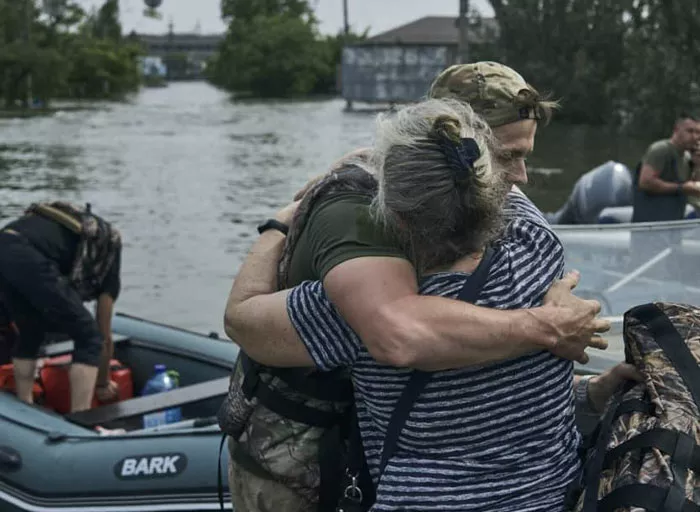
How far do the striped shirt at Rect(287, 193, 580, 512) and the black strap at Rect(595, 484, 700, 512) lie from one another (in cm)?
15

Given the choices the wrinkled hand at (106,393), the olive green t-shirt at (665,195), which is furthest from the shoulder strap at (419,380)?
the olive green t-shirt at (665,195)

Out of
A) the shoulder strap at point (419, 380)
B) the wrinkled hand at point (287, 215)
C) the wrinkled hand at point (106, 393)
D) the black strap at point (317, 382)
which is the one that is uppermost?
the wrinkled hand at point (287, 215)

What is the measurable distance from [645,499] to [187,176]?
2520 centimetres

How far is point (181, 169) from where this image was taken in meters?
28.2

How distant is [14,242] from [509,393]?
12.6 feet

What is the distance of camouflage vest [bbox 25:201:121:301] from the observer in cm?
542

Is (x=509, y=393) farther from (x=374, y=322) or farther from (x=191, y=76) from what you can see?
(x=191, y=76)

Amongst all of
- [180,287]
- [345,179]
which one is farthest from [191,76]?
[345,179]

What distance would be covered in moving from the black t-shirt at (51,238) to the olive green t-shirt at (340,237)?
3.50 metres

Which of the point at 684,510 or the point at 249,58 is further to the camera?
the point at 249,58

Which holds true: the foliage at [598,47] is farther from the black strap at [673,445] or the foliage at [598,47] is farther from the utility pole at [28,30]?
the black strap at [673,445]

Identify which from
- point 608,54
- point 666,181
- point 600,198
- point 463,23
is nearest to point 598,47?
point 608,54

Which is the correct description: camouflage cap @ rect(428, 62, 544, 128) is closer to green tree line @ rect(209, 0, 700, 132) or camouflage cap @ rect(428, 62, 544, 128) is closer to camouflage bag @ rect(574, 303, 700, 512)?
camouflage bag @ rect(574, 303, 700, 512)

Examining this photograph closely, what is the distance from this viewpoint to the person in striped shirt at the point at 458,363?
196 centimetres
